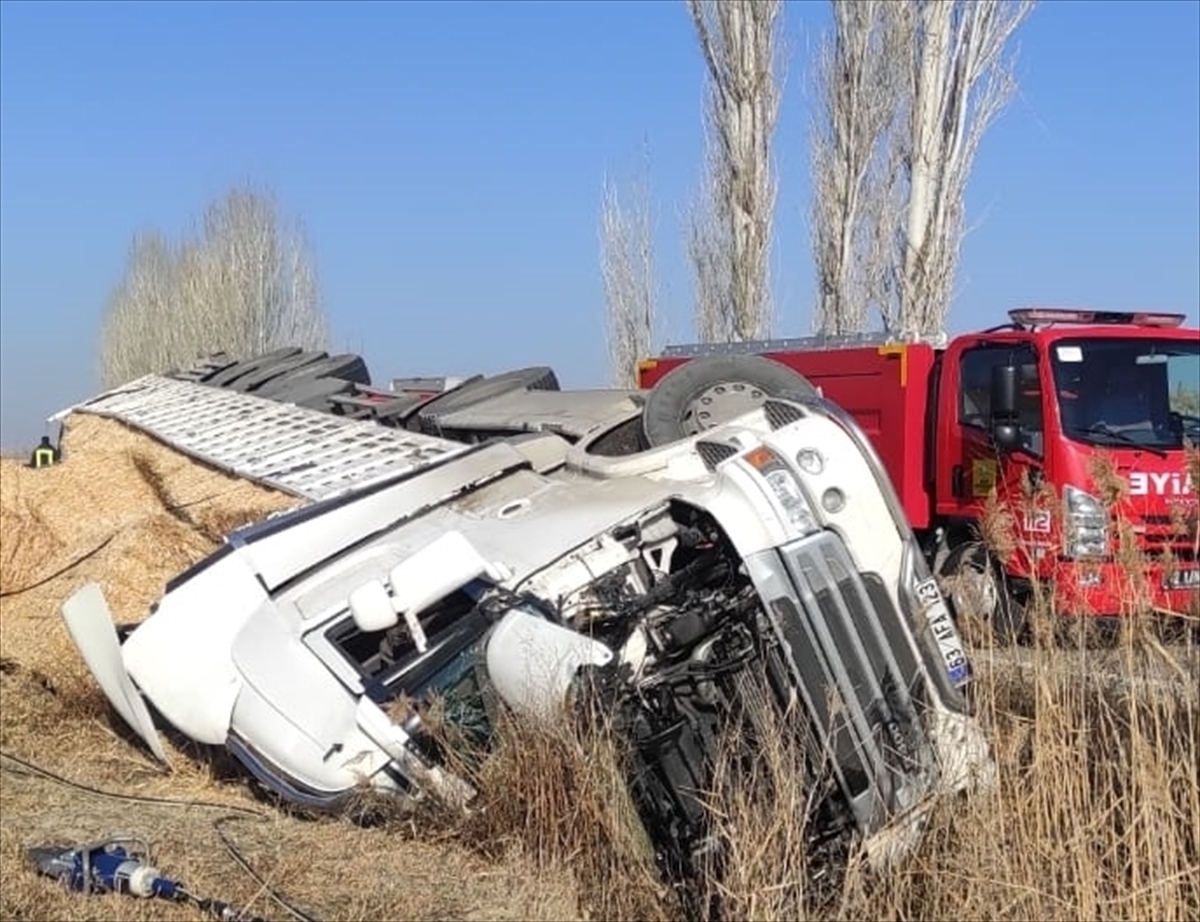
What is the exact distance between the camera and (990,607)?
5.05 meters

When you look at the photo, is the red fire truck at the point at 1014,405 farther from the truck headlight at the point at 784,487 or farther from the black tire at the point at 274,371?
the black tire at the point at 274,371

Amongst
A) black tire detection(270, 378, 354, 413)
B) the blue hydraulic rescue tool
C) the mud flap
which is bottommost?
the blue hydraulic rescue tool

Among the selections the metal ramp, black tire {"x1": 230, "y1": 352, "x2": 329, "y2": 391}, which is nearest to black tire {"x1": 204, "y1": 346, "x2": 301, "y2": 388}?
black tire {"x1": 230, "y1": 352, "x2": 329, "y2": 391}

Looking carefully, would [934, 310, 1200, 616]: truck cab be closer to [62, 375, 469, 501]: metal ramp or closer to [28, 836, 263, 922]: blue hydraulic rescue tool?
[62, 375, 469, 501]: metal ramp

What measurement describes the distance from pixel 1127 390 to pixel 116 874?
6829 mm

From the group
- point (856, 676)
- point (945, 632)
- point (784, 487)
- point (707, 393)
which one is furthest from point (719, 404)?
point (856, 676)

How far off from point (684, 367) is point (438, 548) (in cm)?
204

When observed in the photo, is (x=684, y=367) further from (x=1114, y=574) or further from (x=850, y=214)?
(x=850, y=214)

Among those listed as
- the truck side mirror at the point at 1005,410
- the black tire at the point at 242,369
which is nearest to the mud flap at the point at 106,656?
the truck side mirror at the point at 1005,410

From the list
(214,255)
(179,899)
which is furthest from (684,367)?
(214,255)

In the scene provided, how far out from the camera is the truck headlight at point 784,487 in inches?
213

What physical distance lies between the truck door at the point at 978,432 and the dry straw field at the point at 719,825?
16.3 ft

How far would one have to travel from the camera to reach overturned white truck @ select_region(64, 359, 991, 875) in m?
4.86

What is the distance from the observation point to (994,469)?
394 inches
